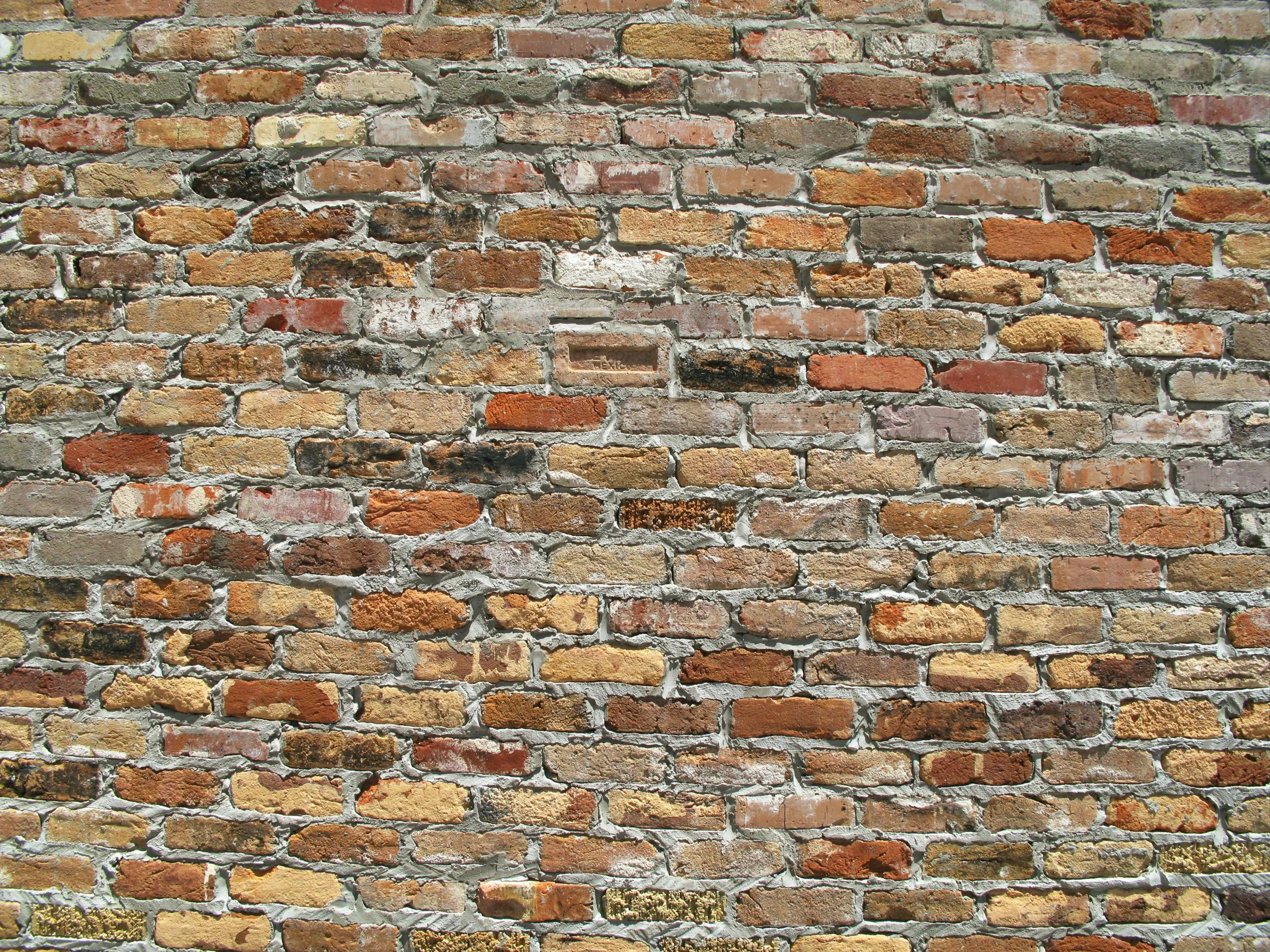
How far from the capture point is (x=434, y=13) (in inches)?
50.8

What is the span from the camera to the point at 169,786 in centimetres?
126

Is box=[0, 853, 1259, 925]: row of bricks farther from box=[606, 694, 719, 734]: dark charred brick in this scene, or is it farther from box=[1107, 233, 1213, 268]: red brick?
box=[1107, 233, 1213, 268]: red brick

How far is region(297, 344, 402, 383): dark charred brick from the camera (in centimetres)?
126

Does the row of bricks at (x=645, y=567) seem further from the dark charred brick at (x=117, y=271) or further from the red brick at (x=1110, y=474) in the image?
the dark charred brick at (x=117, y=271)

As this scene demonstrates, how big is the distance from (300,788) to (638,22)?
1.36 m

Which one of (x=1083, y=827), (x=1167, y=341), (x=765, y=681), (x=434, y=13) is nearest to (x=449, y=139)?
(x=434, y=13)

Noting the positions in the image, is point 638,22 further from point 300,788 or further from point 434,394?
point 300,788

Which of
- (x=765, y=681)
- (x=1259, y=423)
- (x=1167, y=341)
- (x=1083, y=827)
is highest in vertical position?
(x=1167, y=341)

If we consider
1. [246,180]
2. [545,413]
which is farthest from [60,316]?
[545,413]

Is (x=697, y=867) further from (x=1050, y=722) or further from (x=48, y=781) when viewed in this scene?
(x=48, y=781)

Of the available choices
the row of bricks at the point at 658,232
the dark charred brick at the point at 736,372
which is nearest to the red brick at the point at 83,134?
the row of bricks at the point at 658,232

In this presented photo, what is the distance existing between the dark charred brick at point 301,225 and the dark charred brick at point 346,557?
49cm

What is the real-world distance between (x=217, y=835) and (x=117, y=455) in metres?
0.64

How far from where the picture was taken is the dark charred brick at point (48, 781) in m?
1.27
